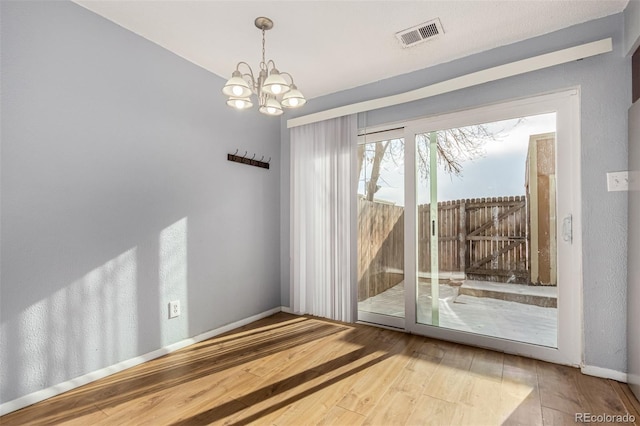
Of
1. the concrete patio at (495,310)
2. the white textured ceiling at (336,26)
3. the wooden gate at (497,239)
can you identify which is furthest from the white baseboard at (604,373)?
the white textured ceiling at (336,26)

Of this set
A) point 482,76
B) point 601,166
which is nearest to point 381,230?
point 482,76

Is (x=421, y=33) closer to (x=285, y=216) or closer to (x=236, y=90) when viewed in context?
(x=236, y=90)

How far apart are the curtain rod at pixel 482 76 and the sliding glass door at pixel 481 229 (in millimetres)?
247

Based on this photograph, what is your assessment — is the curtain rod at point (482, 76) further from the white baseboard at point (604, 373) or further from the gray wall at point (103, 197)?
the white baseboard at point (604, 373)

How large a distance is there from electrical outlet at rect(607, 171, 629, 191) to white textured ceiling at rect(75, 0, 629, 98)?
111 cm

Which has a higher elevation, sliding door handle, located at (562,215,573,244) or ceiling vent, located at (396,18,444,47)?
ceiling vent, located at (396,18,444,47)

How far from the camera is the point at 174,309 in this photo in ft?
8.40

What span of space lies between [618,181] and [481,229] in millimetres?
914

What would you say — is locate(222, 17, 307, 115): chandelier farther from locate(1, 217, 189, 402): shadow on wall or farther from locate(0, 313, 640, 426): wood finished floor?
locate(0, 313, 640, 426): wood finished floor

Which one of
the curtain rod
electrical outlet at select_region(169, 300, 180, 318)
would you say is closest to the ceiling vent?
the curtain rod

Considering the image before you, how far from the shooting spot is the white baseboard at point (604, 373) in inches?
79.4

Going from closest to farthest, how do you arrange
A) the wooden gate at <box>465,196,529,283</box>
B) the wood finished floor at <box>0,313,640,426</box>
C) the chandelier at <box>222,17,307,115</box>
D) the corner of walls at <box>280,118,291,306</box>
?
the wood finished floor at <box>0,313,640,426</box>, the chandelier at <box>222,17,307,115</box>, the wooden gate at <box>465,196,529,283</box>, the corner of walls at <box>280,118,291,306</box>

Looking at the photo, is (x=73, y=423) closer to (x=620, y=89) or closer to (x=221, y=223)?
(x=221, y=223)

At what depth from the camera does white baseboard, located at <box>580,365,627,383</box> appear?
2016mm
